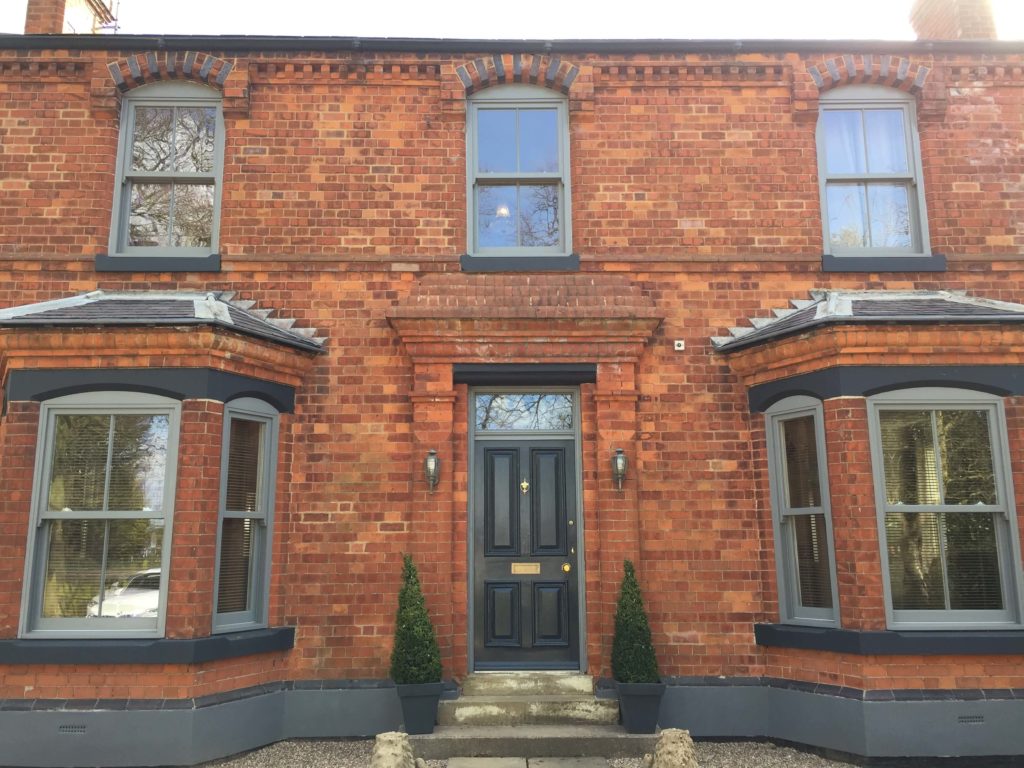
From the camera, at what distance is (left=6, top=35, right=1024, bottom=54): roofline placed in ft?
24.6

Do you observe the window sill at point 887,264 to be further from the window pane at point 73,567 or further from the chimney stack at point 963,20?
the window pane at point 73,567

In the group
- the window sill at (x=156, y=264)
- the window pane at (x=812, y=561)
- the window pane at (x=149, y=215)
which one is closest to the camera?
the window pane at (x=812, y=561)

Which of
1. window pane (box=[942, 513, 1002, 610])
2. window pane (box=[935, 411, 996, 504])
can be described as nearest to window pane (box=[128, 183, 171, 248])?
window pane (box=[935, 411, 996, 504])

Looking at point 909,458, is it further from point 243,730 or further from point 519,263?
point 243,730

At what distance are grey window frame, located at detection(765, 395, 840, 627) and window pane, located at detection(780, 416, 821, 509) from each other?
43 mm

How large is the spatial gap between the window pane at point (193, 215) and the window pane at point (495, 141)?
272 cm

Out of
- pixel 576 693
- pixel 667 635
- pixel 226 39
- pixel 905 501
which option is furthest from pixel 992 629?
pixel 226 39

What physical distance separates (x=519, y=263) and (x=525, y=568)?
288 centimetres

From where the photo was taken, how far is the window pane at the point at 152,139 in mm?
7570

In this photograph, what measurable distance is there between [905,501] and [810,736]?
82.6 inches

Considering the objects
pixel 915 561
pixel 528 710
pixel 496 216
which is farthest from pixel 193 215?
pixel 915 561

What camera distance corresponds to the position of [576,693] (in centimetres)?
664

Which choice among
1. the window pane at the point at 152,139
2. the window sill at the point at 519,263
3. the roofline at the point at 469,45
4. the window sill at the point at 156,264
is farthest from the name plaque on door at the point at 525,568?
the window pane at the point at 152,139

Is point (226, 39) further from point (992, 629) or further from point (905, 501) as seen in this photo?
point (992, 629)
